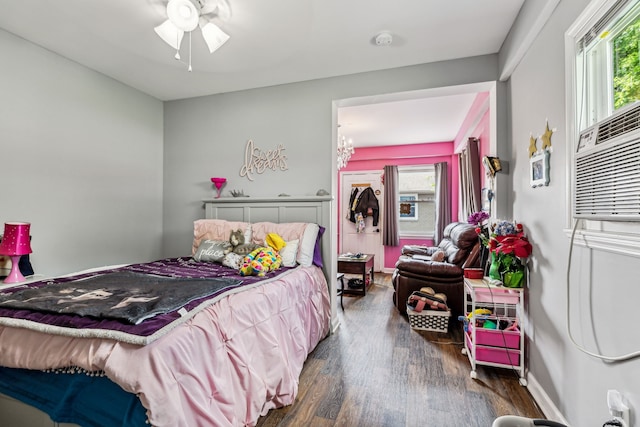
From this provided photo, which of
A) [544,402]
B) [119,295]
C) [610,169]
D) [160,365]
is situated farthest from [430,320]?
[119,295]

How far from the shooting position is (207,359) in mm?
1300

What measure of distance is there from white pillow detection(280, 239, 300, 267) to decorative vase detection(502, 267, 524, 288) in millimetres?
1652

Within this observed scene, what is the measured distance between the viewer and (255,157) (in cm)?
326

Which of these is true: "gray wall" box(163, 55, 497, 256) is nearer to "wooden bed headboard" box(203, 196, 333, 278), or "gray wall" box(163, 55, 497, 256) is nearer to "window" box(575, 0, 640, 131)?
"wooden bed headboard" box(203, 196, 333, 278)

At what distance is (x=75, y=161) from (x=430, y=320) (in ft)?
12.5

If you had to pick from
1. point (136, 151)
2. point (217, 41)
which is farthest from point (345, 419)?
point (136, 151)

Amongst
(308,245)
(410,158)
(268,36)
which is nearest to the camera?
(268,36)

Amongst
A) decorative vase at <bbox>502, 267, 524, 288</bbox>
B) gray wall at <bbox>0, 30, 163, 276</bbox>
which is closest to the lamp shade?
gray wall at <bbox>0, 30, 163, 276</bbox>

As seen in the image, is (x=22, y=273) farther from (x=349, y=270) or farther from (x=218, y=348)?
(x=349, y=270)

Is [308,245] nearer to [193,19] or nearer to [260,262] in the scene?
[260,262]

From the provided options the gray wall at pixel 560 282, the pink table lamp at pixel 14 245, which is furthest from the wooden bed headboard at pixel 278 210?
the gray wall at pixel 560 282

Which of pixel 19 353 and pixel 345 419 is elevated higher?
pixel 19 353

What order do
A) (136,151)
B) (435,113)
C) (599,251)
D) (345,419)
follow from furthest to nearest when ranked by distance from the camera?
(435,113) → (136,151) → (345,419) → (599,251)

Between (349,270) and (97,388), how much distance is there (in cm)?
339
